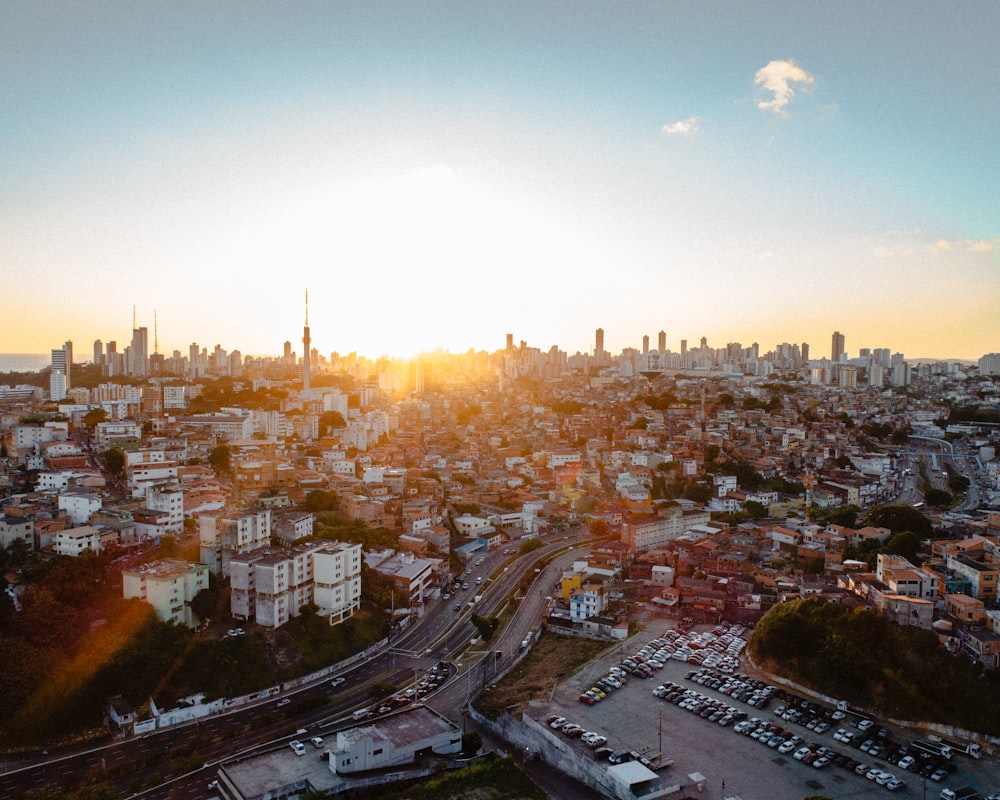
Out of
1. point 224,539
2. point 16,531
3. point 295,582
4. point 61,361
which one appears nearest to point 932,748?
point 295,582

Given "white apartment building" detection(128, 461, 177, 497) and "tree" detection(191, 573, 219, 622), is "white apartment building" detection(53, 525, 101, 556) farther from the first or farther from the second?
"white apartment building" detection(128, 461, 177, 497)

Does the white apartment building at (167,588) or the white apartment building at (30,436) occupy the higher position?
the white apartment building at (30,436)

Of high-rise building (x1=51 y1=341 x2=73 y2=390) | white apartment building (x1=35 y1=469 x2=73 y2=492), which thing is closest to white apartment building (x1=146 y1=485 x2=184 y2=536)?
white apartment building (x1=35 y1=469 x2=73 y2=492)

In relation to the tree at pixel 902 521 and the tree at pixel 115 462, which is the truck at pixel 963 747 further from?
the tree at pixel 115 462

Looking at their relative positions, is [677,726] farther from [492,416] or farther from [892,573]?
[492,416]

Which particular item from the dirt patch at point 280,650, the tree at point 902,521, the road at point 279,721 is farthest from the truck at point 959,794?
the dirt patch at point 280,650

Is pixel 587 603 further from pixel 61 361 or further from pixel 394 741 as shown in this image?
pixel 61 361

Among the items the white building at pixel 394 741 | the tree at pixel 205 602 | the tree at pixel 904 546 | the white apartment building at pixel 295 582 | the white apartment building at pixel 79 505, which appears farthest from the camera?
the white apartment building at pixel 79 505
